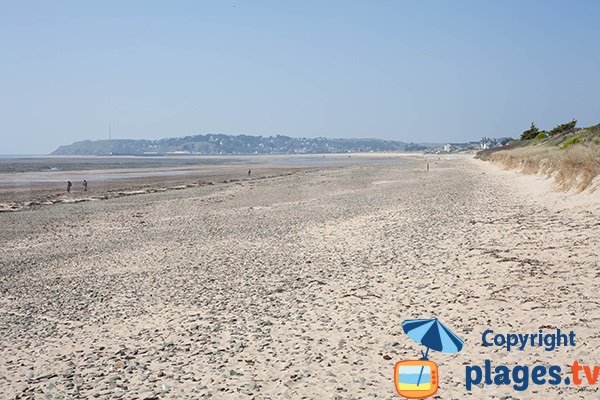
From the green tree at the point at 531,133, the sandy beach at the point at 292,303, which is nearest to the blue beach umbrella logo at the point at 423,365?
the sandy beach at the point at 292,303

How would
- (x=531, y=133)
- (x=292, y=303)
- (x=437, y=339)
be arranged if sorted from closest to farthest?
(x=437, y=339)
(x=292, y=303)
(x=531, y=133)

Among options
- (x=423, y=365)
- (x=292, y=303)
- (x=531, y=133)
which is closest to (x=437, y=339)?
(x=423, y=365)

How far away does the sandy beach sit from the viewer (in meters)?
5.81

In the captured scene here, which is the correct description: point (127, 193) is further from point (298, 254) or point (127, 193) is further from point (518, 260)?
point (518, 260)

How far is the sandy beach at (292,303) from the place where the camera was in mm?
5812

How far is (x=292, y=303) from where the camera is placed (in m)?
8.62

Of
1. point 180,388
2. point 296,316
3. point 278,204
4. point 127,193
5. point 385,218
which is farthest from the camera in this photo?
point 127,193

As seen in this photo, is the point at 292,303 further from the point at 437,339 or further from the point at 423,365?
the point at 423,365

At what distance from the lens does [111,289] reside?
10586mm

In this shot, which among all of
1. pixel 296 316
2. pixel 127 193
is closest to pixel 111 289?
pixel 296 316

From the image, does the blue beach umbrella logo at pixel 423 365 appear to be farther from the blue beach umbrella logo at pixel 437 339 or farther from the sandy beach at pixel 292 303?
the sandy beach at pixel 292 303

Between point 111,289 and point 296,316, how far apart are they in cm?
466

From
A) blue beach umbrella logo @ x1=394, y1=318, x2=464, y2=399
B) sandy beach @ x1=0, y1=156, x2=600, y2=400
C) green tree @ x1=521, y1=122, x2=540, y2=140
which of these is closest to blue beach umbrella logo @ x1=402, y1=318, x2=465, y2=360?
blue beach umbrella logo @ x1=394, y1=318, x2=464, y2=399

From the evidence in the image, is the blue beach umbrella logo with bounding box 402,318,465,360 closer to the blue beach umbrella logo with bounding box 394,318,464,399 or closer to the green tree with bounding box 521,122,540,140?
the blue beach umbrella logo with bounding box 394,318,464,399
